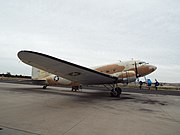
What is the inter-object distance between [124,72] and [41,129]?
10274mm

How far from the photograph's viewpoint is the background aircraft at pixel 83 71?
8.25 meters

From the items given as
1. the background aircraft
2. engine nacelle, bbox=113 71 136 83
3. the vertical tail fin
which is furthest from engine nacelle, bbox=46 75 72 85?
engine nacelle, bbox=113 71 136 83

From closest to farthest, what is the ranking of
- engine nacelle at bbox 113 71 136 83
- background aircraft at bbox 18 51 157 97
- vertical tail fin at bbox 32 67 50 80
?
background aircraft at bbox 18 51 157 97, engine nacelle at bbox 113 71 136 83, vertical tail fin at bbox 32 67 50 80

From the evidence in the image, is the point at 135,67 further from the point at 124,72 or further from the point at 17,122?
the point at 17,122

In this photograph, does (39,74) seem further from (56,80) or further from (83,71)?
(83,71)

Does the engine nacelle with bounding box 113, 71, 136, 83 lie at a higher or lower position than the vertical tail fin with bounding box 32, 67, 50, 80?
lower

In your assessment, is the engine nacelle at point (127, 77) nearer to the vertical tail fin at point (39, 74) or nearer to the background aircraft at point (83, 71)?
the background aircraft at point (83, 71)

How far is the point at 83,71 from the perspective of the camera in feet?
33.1

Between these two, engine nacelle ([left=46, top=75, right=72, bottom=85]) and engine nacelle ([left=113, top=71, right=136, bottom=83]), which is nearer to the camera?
engine nacelle ([left=113, top=71, right=136, bottom=83])

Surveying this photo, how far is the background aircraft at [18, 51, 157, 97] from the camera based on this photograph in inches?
325

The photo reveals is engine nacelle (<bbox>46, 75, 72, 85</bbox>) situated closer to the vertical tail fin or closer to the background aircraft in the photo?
the background aircraft

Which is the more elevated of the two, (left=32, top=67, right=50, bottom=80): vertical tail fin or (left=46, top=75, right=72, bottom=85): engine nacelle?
(left=32, top=67, right=50, bottom=80): vertical tail fin

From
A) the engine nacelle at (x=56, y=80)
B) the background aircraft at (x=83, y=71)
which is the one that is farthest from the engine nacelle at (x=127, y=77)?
the engine nacelle at (x=56, y=80)

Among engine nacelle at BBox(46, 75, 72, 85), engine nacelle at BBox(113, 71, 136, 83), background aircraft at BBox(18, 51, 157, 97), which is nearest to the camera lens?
background aircraft at BBox(18, 51, 157, 97)
